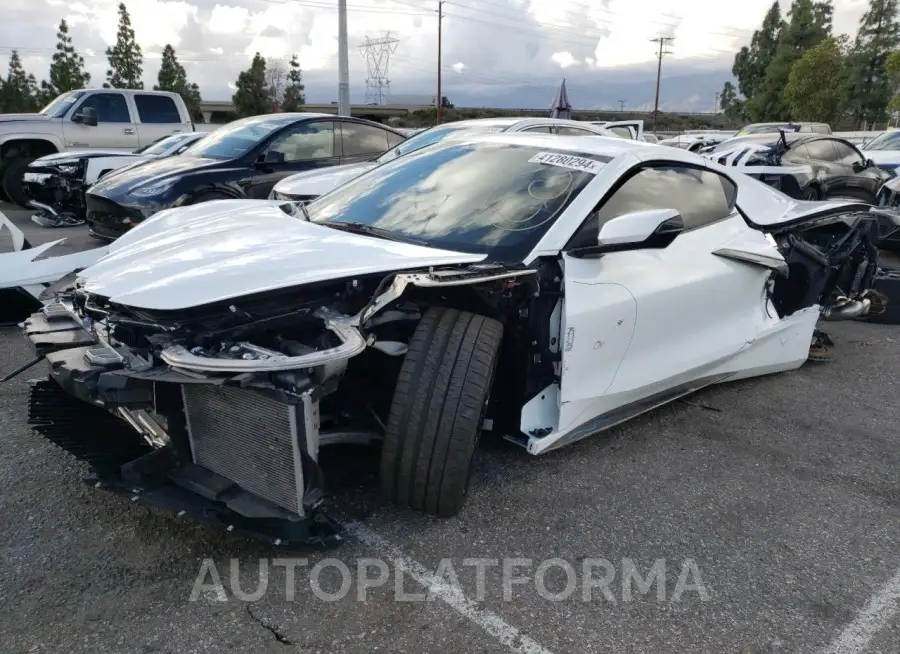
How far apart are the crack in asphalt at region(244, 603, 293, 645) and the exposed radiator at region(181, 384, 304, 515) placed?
0.34m

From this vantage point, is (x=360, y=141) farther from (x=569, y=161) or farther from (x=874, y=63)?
(x=874, y=63)

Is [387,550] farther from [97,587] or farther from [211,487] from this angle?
[97,587]

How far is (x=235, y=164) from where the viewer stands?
7.32 metres

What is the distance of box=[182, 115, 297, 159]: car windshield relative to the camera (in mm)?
7539

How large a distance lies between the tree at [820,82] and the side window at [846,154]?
132 ft

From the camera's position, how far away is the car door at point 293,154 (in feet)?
24.1

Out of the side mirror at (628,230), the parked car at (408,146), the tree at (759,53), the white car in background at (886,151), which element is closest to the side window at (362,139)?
the parked car at (408,146)

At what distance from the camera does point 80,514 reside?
2.66 meters

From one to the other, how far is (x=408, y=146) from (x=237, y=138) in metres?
2.02

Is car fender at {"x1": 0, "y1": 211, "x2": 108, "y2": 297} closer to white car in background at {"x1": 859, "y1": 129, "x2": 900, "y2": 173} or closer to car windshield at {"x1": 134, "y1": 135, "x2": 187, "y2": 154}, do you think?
car windshield at {"x1": 134, "y1": 135, "x2": 187, "y2": 154}

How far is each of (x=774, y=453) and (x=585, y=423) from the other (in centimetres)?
112

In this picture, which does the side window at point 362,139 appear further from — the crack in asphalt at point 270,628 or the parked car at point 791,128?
the parked car at point 791,128

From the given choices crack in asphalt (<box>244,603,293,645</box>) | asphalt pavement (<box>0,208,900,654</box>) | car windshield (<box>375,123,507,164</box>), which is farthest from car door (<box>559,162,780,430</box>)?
car windshield (<box>375,123,507,164</box>)

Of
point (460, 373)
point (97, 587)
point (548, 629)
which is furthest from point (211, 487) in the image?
point (548, 629)
